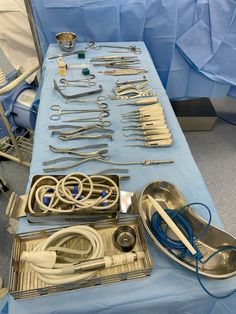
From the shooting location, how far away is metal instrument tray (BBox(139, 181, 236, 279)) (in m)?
0.60

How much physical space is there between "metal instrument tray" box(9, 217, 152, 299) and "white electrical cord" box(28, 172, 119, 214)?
6cm

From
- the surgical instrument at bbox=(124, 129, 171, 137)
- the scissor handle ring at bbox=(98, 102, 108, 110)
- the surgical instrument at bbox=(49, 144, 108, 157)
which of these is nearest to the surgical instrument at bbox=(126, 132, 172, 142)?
the surgical instrument at bbox=(124, 129, 171, 137)

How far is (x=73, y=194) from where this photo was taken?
0.68 m

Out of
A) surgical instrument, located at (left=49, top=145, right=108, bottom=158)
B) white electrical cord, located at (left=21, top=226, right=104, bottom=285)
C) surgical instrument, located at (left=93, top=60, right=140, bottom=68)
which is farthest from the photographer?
surgical instrument, located at (left=93, top=60, right=140, bottom=68)

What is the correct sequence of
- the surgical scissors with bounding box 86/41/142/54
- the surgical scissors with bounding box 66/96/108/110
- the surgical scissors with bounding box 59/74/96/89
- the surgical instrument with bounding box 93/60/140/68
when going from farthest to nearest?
1. the surgical scissors with bounding box 86/41/142/54
2. the surgical instrument with bounding box 93/60/140/68
3. the surgical scissors with bounding box 59/74/96/89
4. the surgical scissors with bounding box 66/96/108/110

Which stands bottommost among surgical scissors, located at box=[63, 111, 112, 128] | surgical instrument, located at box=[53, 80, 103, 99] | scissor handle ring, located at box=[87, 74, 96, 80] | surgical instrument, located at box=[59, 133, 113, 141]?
surgical instrument, located at box=[59, 133, 113, 141]

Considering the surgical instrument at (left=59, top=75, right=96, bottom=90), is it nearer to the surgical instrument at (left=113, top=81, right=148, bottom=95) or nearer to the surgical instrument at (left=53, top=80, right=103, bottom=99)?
the surgical instrument at (left=53, top=80, right=103, bottom=99)

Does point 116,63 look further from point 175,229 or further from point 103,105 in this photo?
point 175,229

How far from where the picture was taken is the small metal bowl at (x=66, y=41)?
1.37 m

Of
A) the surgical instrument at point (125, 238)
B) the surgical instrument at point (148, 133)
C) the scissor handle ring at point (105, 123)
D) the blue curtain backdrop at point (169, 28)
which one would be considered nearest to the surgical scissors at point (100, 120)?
the scissor handle ring at point (105, 123)

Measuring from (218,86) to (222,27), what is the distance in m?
0.36

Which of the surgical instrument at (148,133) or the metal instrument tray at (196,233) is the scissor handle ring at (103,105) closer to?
the surgical instrument at (148,133)

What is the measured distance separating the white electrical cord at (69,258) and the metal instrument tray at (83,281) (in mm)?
21

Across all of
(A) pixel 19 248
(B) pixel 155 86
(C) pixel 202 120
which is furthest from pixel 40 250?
(C) pixel 202 120
